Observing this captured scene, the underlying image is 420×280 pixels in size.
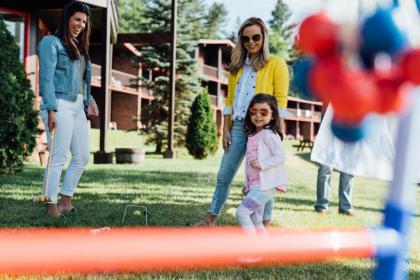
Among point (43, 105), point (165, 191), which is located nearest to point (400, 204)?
point (43, 105)

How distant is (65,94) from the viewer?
4.62m

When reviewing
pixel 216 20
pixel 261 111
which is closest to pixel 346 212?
pixel 261 111

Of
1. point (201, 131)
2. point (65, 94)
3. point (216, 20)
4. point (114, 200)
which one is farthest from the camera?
A: point (216, 20)

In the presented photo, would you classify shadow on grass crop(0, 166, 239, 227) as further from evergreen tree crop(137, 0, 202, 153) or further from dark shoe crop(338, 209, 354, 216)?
evergreen tree crop(137, 0, 202, 153)

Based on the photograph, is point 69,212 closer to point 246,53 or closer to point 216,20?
point 246,53

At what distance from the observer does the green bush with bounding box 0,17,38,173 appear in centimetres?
844

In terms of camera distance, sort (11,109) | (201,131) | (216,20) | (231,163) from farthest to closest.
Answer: (216,20) < (201,131) < (11,109) < (231,163)

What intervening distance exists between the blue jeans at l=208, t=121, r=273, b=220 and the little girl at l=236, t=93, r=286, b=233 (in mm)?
288

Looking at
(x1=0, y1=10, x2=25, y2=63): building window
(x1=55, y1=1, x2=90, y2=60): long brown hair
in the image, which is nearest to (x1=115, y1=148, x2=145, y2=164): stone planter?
(x1=0, y1=10, x2=25, y2=63): building window

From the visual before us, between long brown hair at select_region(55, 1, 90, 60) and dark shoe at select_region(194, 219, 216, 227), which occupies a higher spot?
long brown hair at select_region(55, 1, 90, 60)

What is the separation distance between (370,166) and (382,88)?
93cm

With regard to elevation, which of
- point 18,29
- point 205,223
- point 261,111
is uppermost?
point 18,29

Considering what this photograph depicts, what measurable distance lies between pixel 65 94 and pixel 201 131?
45.3 ft

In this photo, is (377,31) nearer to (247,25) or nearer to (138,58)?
(247,25)
